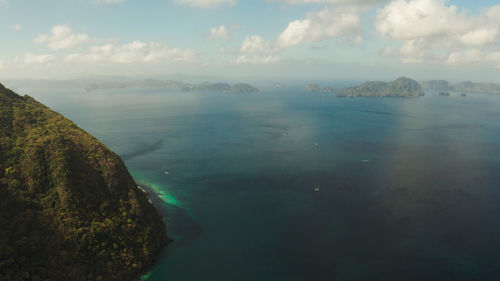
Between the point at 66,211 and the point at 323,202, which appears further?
the point at 323,202

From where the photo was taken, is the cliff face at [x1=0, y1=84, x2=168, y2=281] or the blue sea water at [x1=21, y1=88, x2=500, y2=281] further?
the blue sea water at [x1=21, y1=88, x2=500, y2=281]

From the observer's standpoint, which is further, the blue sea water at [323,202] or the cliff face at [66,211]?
the blue sea water at [323,202]

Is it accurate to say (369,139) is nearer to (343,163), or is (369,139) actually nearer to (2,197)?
(343,163)

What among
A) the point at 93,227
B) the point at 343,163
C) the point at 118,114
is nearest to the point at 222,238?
the point at 93,227

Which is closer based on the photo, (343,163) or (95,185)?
(95,185)

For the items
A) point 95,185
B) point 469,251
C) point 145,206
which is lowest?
point 469,251
